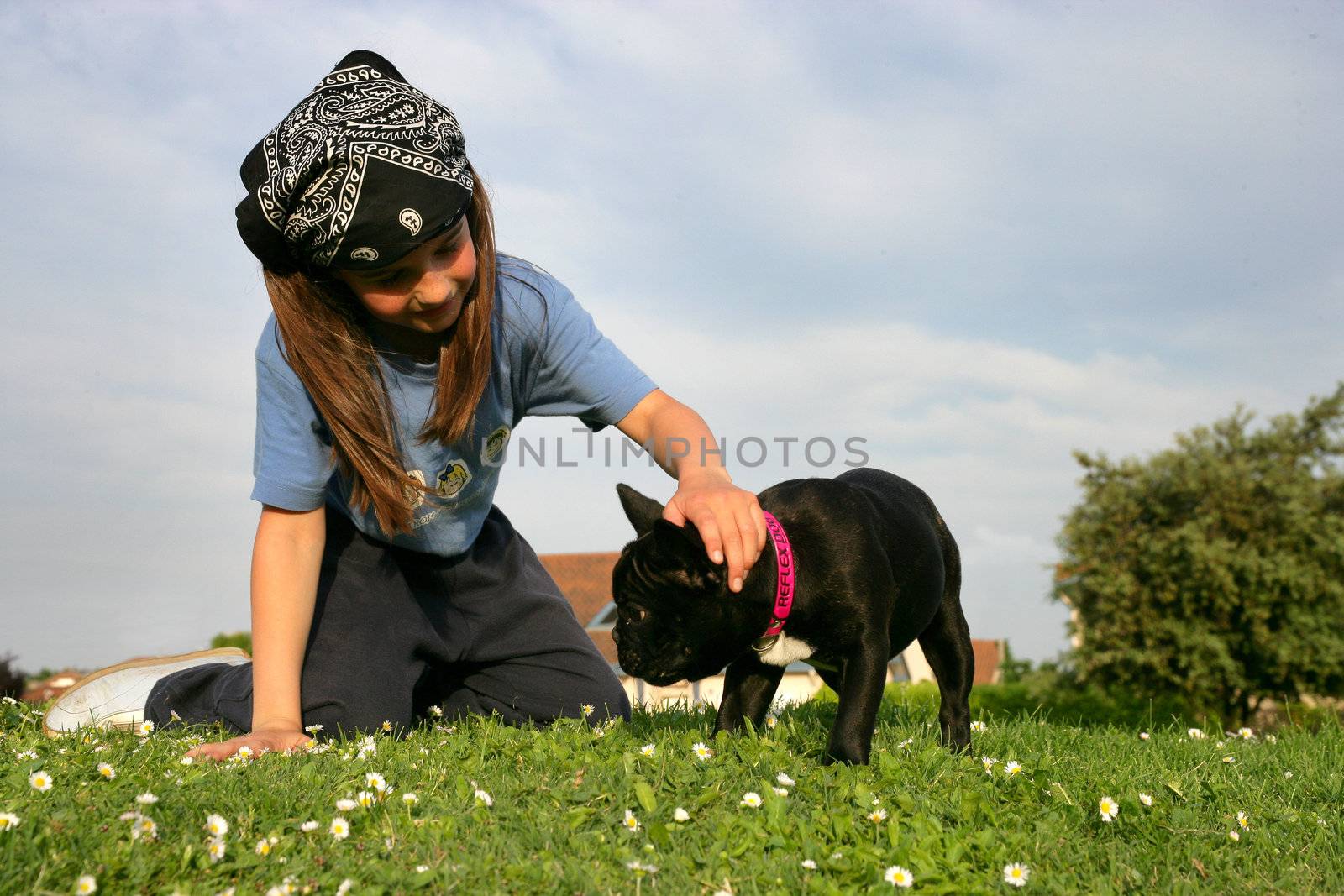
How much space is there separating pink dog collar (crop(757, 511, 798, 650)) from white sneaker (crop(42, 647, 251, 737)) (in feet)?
9.96

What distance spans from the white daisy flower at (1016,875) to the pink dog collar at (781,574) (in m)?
1.17

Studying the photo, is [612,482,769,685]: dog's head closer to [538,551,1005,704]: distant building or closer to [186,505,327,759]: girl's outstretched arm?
[186,505,327,759]: girl's outstretched arm

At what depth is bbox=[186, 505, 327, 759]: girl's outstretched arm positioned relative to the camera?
436cm

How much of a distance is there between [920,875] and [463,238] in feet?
8.79

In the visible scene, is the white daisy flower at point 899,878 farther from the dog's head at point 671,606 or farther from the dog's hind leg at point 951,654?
the dog's hind leg at point 951,654

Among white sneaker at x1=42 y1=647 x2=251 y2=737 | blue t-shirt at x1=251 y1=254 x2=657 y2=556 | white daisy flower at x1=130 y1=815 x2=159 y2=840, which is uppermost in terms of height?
blue t-shirt at x1=251 y1=254 x2=657 y2=556

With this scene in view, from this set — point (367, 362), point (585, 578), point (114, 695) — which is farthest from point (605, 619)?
point (367, 362)

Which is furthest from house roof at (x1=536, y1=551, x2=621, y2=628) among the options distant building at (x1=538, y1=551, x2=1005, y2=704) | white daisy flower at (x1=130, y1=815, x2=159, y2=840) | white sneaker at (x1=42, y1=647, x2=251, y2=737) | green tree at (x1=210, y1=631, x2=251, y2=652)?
white daisy flower at (x1=130, y1=815, x2=159, y2=840)

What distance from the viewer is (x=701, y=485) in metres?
3.67

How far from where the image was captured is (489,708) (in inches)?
210

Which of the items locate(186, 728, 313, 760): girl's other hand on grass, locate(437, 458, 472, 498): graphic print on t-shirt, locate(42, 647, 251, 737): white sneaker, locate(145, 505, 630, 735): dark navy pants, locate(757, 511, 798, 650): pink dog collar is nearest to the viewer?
locate(757, 511, 798, 650): pink dog collar

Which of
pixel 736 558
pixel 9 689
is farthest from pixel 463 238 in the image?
pixel 9 689

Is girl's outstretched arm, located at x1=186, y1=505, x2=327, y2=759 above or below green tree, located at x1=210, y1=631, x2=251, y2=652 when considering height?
above

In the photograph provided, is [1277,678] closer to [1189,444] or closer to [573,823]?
[1189,444]
